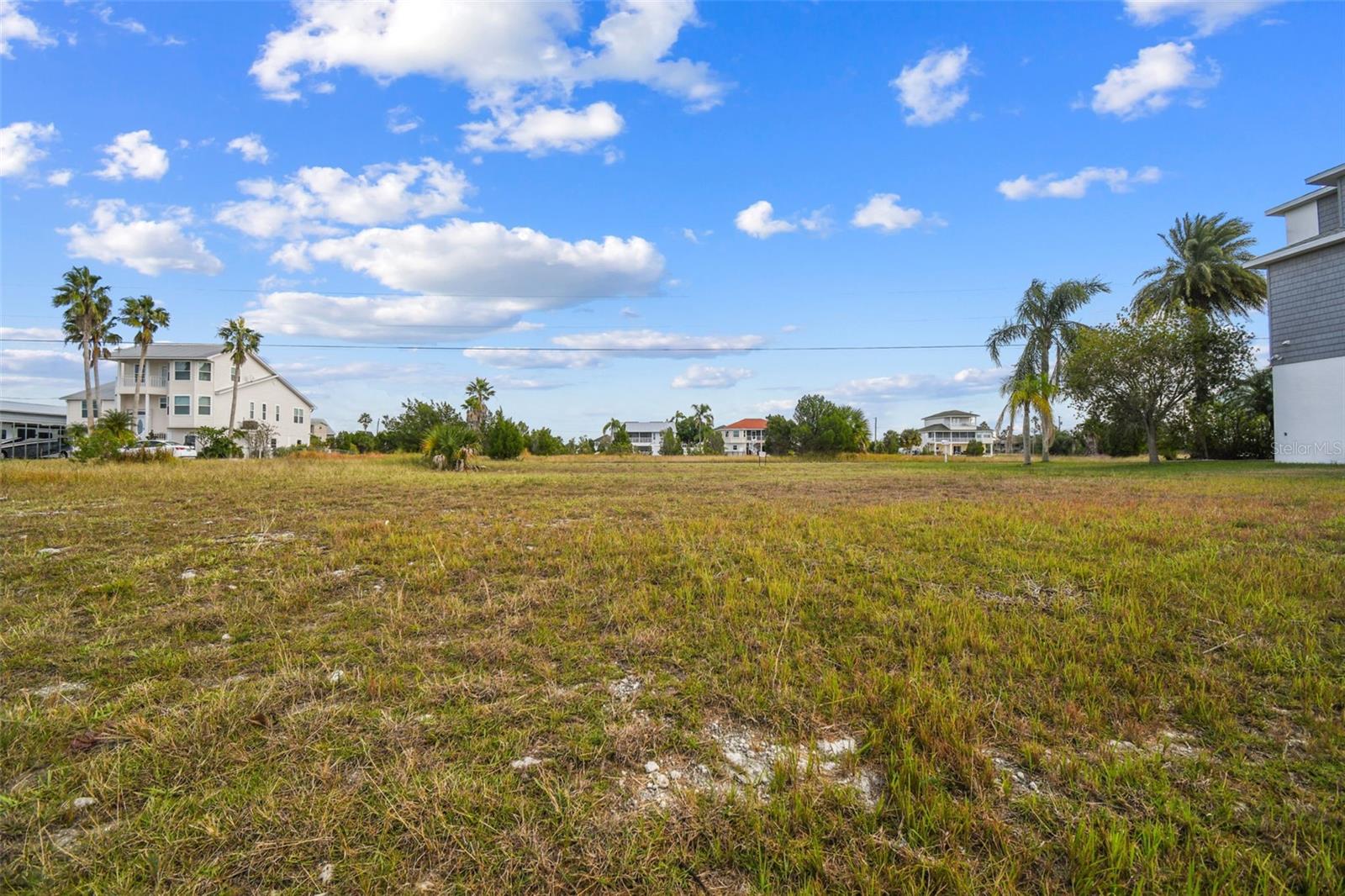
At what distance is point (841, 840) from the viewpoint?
232cm

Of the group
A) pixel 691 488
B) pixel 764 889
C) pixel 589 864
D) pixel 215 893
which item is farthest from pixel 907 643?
pixel 691 488

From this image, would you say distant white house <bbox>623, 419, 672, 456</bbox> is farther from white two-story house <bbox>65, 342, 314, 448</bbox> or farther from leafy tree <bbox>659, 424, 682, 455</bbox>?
white two-story house <bbox>65, 342, 314, 448</bbox>

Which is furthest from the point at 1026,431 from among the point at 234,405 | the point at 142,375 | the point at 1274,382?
the point at 142,375

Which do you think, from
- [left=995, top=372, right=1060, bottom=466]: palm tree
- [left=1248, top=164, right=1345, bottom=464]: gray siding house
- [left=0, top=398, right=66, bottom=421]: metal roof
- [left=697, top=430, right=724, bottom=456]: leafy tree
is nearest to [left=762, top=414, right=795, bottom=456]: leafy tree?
[left=697, top=430, right=724, bottom=456]: leafy tree

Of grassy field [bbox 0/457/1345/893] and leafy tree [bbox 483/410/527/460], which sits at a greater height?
leafy tree [bbox 483/410/527/460]

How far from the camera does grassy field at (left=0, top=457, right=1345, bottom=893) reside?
2.21 meters

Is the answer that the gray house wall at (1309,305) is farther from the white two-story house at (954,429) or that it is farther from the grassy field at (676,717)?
the white two-story house at (954,429)

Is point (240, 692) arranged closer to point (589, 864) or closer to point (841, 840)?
point (589, 864)

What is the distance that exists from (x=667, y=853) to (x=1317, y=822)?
2.56m

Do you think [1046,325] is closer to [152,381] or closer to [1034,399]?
[1034,399]

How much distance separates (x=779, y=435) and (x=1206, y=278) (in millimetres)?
37281

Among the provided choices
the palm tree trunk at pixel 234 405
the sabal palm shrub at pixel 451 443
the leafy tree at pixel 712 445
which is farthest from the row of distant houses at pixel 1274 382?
the leafy tree at pixel 712 445

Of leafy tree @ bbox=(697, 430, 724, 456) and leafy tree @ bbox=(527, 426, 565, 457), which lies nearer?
leafy tree @ bbox=(527, 426, 565, 457)

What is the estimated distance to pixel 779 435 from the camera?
65.8m
